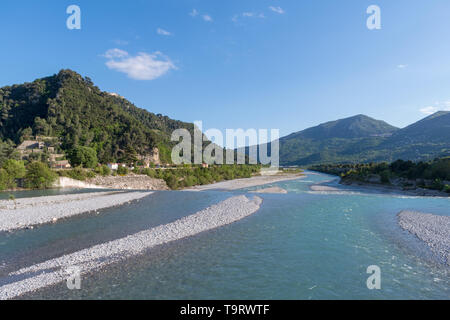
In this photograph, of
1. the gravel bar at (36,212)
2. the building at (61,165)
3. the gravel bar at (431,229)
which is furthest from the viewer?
the building at (61,165)

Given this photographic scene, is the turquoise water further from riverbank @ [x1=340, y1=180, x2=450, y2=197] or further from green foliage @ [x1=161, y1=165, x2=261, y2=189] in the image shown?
green foliage @ [x1=161, y1=165, x2=261, y2=189]

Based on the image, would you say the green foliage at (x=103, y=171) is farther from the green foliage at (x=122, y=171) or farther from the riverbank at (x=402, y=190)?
the riverbank at (x=402, y=190)

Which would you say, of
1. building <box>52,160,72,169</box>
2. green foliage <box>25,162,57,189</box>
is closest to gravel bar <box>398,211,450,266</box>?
green foliage <box>25,162,57,189</box>

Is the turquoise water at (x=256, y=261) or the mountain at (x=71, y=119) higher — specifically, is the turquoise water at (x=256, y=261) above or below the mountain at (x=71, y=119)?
below

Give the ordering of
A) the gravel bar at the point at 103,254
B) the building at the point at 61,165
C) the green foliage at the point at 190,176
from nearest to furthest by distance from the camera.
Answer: the gravel bar at the point at 103,254 → the green foliage at the point at 190,176 → the building at the point at 61,165

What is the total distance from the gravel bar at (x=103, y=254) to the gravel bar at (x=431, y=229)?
15.6 m

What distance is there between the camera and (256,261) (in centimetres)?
1346

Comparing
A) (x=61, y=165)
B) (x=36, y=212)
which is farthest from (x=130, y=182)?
(x=36, y=212)

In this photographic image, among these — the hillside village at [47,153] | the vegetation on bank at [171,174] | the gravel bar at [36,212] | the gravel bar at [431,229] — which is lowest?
the gravel bar at [431,229]

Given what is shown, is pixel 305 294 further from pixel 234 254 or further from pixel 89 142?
pixel 89 142

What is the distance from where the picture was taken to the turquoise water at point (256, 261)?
1036cm

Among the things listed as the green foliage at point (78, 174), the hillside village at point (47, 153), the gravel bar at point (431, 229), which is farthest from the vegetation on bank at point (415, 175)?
the green foliage at point (78, 174)

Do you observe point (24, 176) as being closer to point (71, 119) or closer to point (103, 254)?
point (103, 254)

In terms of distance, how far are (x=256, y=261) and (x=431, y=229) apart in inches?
710
